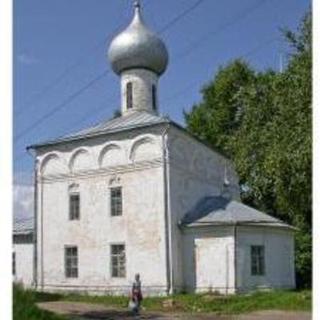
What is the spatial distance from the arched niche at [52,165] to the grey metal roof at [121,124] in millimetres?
392

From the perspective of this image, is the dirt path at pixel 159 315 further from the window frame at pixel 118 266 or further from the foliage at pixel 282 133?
the window frame at pixel 118 266

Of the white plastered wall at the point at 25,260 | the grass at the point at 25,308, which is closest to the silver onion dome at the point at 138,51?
the white plastered wall at the point at 25,260

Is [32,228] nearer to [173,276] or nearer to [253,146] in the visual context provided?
[173,276]

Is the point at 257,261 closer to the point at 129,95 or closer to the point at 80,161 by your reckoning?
the point at 80,161

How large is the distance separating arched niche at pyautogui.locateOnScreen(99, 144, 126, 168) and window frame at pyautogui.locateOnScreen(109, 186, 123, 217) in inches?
25.1

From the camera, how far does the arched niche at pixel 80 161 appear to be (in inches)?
696

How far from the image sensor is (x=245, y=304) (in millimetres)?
13828

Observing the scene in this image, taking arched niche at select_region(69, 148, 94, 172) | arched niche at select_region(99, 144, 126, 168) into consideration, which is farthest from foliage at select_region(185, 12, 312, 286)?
arched niche at select_region(69, 148, 94, 172)

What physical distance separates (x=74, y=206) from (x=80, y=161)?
1.20 metres

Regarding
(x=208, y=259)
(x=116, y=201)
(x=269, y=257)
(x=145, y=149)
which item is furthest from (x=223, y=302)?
(x=145, y=149)

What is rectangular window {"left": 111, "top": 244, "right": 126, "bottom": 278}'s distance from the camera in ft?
54.8

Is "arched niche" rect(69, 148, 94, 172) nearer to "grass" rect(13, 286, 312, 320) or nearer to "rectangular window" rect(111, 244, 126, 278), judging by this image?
"rectangular window" rect(111, 244, 126, 278)
